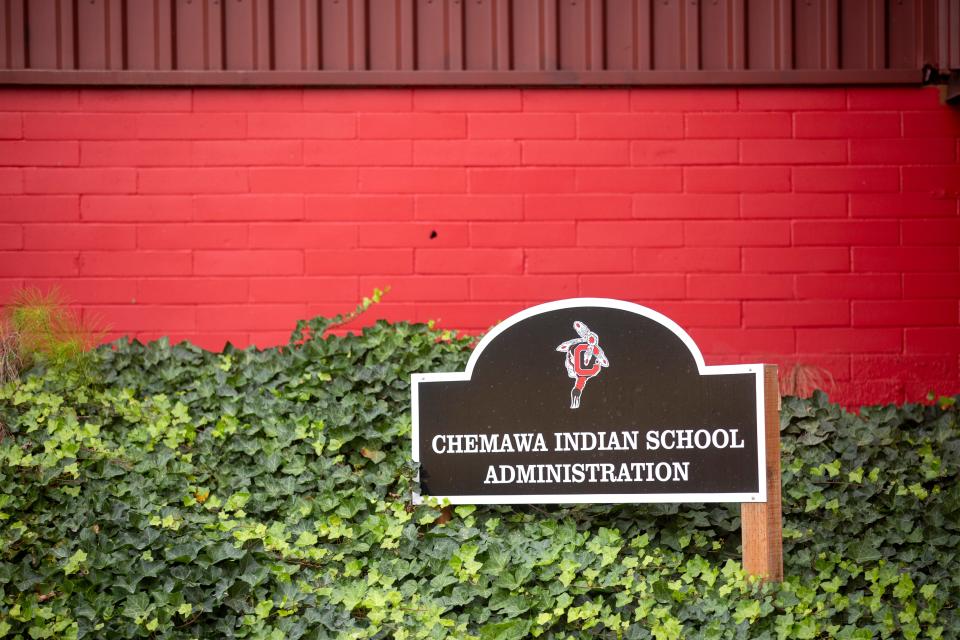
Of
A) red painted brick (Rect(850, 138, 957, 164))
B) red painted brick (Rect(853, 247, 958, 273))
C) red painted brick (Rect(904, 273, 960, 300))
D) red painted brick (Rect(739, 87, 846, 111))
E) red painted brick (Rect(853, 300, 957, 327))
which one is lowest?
red painted brick (Rect(853, 300, 957, 327))

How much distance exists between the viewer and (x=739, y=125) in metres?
5.45

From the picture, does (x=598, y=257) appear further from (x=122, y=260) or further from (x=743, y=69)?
(x=122, y=260)

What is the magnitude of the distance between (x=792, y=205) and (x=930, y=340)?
112cm

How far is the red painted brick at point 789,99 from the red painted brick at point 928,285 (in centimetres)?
109

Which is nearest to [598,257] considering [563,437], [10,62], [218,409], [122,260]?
[563,437]

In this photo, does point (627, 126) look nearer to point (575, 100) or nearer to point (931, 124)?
point (575, 100)

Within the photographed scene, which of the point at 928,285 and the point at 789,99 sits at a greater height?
the point at 789,99

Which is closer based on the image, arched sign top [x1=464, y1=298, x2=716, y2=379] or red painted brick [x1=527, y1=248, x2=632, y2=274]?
arched sign top [x1=464, y1=298, x2=716, y2=379]

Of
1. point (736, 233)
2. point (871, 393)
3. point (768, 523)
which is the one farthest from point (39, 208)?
point (871, 393)

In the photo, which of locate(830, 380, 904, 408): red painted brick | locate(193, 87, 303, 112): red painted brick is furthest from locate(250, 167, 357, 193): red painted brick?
locate(830, 380, 904, 408): red painted brick

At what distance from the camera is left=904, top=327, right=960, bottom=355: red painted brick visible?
5.39 meters

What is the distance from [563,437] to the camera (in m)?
3.70

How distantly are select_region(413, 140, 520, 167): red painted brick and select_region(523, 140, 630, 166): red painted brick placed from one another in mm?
106

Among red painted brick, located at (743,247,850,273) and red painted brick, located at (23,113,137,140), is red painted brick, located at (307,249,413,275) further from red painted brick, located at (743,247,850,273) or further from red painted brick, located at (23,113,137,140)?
red painted brick, located at (743,247,850,273)
